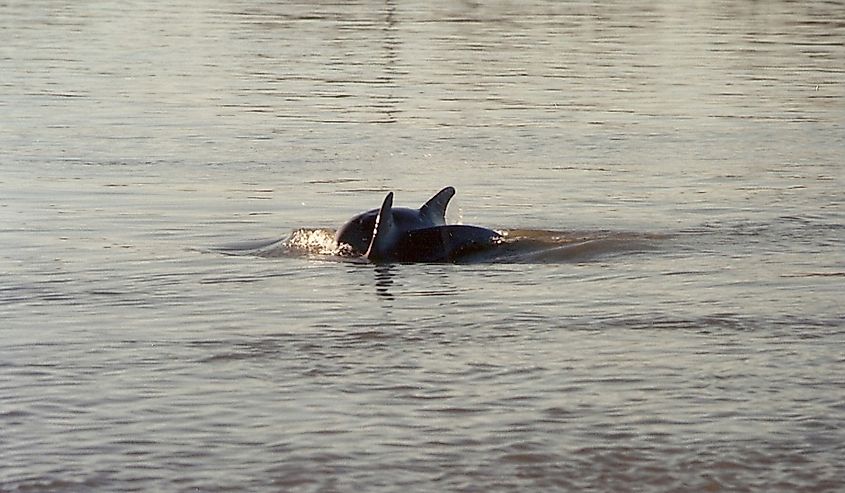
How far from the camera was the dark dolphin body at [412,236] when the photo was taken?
40.7 ft

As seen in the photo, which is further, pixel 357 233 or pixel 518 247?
pixel 518 247

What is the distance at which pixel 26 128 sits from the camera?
20.1m

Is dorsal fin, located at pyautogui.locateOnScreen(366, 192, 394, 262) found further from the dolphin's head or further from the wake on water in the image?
the dolphin's head

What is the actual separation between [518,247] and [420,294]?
2.04m

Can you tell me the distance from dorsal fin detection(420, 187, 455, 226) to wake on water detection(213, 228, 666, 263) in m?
0.45

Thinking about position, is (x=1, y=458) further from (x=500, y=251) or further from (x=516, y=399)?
(x=500, y=251)

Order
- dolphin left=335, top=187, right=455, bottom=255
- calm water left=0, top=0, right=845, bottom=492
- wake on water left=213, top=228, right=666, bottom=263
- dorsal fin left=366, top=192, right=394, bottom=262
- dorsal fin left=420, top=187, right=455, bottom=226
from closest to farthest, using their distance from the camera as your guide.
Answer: calm water left=0, top=0, right=845, bottom=492, dorsal fin left=366, top=192, right=394, bottom=262, wake on water left=213, top=228, right=666, bottom=263, dolphin left=335, top=187, right=455, bottom=255, dorsal fin left=420, top=187, right=455, bottom=226

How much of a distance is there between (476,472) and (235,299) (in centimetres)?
383

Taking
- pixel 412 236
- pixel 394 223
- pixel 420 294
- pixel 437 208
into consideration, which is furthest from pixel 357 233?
pixel 420 294

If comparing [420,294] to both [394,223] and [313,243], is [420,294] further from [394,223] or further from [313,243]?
[313,243]

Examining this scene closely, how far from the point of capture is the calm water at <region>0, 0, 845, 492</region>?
7465 millimetres

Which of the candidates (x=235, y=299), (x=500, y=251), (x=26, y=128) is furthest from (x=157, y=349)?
(x=26, y=128)

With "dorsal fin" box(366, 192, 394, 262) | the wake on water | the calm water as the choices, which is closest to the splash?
the wake on water

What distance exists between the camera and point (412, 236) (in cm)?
1259
